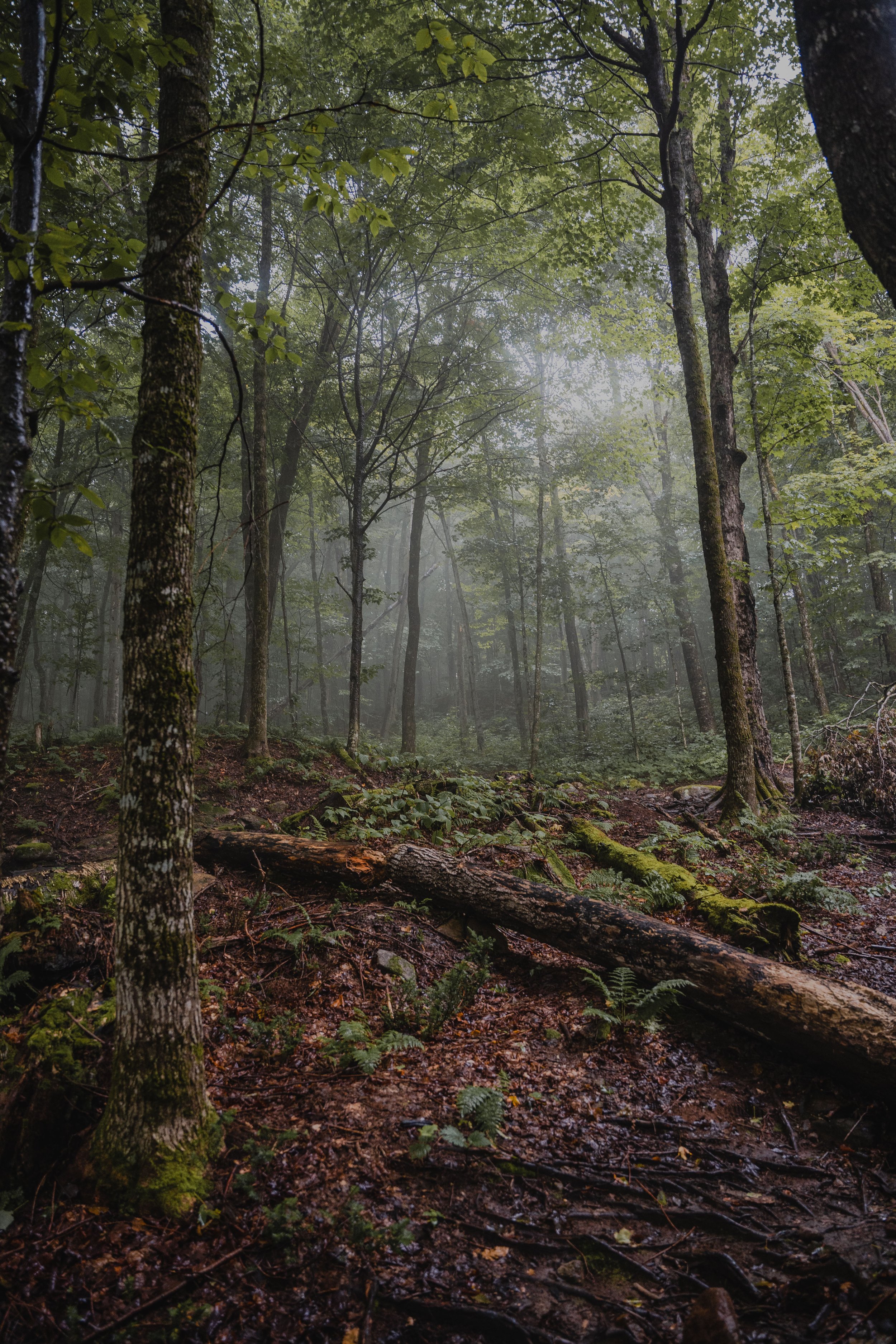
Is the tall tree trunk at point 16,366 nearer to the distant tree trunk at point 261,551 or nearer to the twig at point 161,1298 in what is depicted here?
the twig at point 161,1298

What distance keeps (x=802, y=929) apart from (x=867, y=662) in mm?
19929

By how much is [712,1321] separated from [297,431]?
15.5 metres

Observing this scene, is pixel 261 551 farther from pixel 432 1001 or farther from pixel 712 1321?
pixel 712 1321

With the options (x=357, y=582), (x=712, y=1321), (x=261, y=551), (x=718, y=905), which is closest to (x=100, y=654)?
(x=261, y=551)

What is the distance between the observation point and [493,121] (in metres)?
7.21

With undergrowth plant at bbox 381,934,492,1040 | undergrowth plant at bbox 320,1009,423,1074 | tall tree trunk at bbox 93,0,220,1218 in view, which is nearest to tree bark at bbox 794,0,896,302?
tall tree trunk at bbox 93,0,220,1218

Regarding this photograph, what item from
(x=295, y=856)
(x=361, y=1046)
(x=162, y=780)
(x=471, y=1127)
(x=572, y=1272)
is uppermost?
(x=162, y=780)

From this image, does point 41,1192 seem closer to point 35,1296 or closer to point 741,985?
point 35,1296

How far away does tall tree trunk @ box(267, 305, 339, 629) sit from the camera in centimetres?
1441

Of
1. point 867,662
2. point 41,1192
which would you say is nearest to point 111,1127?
point 41,1192

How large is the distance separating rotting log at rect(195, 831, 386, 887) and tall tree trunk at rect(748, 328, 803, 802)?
7.07 metres

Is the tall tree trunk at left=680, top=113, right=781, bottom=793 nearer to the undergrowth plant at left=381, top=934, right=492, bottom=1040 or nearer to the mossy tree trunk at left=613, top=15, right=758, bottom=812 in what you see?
the mossy tree trunk at left=613, top=15, right=758, bottom=812

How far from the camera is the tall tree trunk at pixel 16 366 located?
7.91 ft

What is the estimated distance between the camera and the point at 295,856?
5.93 m
